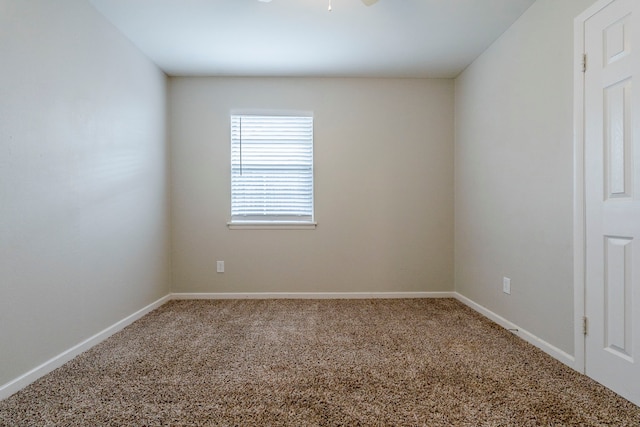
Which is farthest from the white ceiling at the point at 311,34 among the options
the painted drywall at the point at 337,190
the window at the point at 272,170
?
the window at the point at 272,170

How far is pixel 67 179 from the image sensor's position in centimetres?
228

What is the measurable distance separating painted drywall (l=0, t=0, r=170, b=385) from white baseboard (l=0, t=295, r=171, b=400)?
3 centimetres

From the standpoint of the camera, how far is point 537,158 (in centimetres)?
249

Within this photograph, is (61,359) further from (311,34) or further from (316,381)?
(311,34)

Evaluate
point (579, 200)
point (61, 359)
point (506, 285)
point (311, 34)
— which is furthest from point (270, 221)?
point (579, 200)

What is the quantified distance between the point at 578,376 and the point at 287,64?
3.38 m

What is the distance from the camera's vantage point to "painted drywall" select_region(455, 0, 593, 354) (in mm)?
2225

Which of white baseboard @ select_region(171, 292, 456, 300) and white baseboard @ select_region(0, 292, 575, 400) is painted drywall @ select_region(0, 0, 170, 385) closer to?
white baseboard @ select_region(0, 292, 575, 400)

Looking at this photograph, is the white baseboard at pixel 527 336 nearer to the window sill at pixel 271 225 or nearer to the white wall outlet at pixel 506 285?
the white wall outlet at pixel 506 285

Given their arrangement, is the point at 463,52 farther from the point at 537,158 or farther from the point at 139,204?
the point at 139,204

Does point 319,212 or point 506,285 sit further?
point 319,212

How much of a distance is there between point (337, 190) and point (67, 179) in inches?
97.1

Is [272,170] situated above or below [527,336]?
above

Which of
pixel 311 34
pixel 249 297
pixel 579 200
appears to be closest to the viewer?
pixel 579 200
